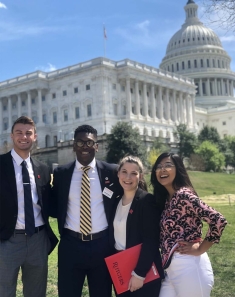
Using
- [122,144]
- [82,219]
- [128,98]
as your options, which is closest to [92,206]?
[82,219]

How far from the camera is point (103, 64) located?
80.2 meters

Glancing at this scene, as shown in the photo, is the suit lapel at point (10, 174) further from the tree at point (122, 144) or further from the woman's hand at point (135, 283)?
the tree at point (122, 144)

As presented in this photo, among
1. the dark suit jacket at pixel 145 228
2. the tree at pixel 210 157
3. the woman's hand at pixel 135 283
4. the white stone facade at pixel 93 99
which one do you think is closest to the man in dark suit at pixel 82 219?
the dark suit jacket at pixel 145 228

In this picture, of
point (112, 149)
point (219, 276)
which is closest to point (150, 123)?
point (112, 149)

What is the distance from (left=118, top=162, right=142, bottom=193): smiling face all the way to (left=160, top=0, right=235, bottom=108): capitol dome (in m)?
120

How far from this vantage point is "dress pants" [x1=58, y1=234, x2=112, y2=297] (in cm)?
571

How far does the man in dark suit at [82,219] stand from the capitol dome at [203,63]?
120m

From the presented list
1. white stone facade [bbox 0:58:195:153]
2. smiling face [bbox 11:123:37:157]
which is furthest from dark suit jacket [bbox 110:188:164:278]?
white stone facade [bbox 0:58:195:153]

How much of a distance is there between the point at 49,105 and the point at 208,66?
61.6 metres

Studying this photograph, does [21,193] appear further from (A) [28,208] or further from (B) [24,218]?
(B) [24,218]

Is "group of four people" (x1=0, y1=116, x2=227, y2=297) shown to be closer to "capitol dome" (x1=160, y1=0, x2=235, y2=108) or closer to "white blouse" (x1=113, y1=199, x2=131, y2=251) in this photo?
"white blouse" (x1=113, y1=199, x2=131, y2=251)

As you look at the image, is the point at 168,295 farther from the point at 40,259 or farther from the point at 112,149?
the point at 112,149

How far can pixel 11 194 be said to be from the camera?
5.88 meters

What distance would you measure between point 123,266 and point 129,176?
1.22m
